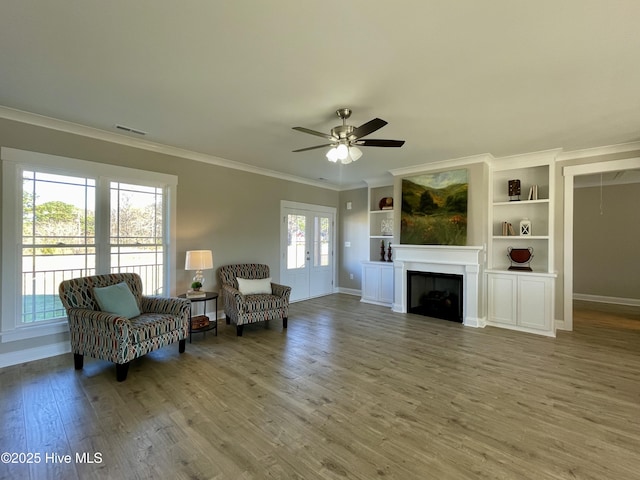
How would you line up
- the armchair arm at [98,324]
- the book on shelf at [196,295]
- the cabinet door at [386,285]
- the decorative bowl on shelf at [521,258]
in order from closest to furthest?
the armchair arm at [98,324]
the book on shelf at [196,295]
the decorative bowl on shelf at [521,258]
the cabinet door at [386,285]

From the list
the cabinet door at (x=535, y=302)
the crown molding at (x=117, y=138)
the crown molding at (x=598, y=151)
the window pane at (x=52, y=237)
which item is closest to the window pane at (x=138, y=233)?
the window pane at (x=52, y=237)

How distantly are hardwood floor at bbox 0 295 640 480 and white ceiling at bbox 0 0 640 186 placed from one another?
8.83 ft

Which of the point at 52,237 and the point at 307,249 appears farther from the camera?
the point at 307,249

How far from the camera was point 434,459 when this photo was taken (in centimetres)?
186

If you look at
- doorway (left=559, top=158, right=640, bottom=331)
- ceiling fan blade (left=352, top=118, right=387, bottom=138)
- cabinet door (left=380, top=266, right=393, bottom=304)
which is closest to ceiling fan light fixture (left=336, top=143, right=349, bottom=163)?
ceiling fan blade (left=352, top=118, right=387, bottom=138)

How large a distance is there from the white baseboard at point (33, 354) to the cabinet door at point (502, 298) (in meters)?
5.96

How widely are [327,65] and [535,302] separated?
14.5 ft

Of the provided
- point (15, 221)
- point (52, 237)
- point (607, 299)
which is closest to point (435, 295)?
point (607, 299)

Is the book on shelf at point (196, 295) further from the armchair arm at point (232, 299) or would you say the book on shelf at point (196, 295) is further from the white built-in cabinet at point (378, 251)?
the white built-in cabinet at point (378, 251)

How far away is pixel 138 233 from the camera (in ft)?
13.5

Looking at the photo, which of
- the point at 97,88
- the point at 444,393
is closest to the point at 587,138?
the point at 444,393

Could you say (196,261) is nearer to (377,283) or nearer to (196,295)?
(196,295)

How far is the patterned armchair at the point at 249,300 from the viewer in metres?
4.13

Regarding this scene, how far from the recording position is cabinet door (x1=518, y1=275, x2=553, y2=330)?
4262 mm
